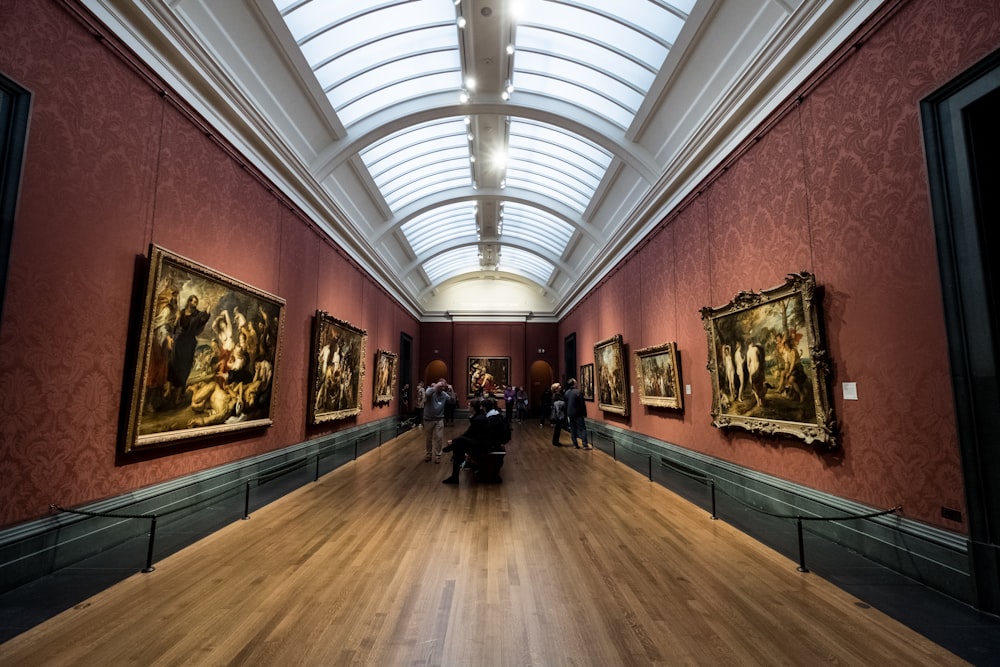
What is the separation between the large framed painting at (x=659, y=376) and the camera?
28.9 ft

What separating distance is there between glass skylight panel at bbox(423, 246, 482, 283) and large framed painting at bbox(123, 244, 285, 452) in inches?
587

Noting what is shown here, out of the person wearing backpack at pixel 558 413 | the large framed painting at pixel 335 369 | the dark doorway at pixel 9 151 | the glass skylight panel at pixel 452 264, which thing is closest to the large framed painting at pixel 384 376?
the large framed painting at pixel 335 369

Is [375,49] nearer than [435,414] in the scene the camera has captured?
Yes

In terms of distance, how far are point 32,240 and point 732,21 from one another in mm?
8136

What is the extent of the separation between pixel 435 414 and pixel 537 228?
10.4 m

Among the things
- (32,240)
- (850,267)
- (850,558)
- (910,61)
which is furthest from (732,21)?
(32,240)

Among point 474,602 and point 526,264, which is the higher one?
point 526,264

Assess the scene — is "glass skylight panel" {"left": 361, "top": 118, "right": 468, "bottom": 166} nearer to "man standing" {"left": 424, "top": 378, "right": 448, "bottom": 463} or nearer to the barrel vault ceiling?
the barrel vault ceiling

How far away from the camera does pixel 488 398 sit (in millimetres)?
8992

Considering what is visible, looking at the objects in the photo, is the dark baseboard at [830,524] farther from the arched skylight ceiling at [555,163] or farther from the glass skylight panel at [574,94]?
the arched skylight ceiling at [555,163]

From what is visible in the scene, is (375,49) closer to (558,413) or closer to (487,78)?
(487,78)

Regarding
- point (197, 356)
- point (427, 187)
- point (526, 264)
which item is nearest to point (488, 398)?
point (197, 356)

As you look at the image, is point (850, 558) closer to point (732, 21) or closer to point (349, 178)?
point (732, 21)

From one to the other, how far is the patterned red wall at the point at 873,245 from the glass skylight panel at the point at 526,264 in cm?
1590
